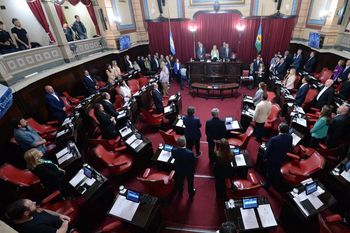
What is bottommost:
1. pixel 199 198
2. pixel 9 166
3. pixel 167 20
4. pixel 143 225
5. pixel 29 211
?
pixel 199 198

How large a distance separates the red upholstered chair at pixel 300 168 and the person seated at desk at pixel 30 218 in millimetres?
4020

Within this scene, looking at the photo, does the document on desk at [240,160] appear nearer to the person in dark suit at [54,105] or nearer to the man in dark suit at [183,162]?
the man in dark suit at [183,162]

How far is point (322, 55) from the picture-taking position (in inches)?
330

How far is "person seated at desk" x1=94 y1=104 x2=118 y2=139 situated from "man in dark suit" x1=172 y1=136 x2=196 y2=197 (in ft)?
7.90

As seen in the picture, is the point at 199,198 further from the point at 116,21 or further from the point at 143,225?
the point at 116,21

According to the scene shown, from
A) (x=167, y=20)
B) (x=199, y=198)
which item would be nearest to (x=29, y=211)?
(x=199, y=198)

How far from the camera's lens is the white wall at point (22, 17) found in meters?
8.30

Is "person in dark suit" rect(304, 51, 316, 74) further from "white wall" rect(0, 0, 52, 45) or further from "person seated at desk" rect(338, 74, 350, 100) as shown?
"white wall" rect(0, 0, 52, 45)

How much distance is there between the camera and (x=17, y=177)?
3926 millimetres

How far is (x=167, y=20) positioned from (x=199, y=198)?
10868mm

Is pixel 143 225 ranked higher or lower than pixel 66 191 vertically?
higher

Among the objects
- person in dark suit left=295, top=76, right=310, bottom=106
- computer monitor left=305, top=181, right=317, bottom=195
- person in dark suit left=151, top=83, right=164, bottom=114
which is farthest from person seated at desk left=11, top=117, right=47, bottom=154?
person in dark suit left=295, top=76, right=310, bottom=106

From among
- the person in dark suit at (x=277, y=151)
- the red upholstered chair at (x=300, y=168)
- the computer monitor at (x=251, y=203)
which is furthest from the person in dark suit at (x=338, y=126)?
the computer monitor at (x=251, y=203)

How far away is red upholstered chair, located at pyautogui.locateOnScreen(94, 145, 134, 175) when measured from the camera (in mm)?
4207
